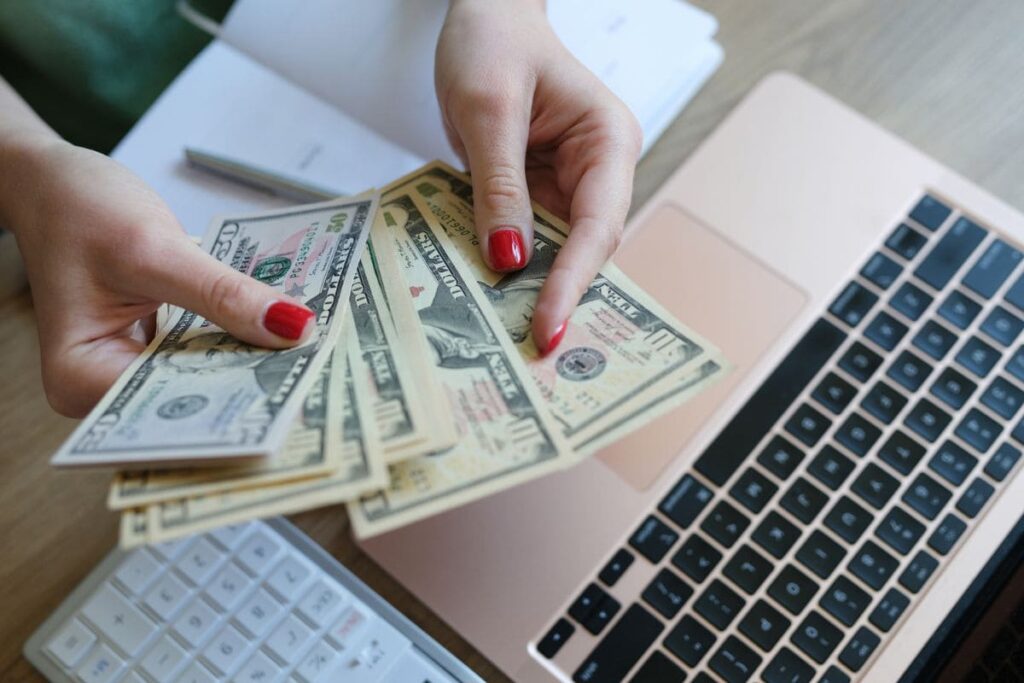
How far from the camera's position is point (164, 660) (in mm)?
669

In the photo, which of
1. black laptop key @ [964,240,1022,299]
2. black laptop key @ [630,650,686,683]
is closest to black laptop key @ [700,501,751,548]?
black laptop key @ [630,650,686,683]

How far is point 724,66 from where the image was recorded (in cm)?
93

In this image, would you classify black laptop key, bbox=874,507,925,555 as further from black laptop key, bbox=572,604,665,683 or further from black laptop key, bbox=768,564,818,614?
black laptop key, bbox=572,604,665,683

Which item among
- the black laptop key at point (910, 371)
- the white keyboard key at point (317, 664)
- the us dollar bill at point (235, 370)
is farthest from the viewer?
the black laptop key at point (910, 371)

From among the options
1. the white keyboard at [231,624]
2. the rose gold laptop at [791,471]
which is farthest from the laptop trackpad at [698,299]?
the white keyboard at [231,624]

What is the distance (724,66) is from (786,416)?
40 centimetres

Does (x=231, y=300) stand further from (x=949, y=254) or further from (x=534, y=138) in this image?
(x=949, y=254)

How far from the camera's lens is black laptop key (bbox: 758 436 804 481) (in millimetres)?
737

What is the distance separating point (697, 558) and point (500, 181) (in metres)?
0.34

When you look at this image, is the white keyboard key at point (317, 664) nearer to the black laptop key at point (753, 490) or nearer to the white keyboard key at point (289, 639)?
the white keyboard key at point (289, 639)

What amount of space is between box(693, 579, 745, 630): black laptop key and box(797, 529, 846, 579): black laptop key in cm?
6

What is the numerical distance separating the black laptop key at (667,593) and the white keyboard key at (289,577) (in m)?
0.27

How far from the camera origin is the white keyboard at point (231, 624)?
0.67 m

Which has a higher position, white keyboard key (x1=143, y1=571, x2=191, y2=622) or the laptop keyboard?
the laptop keyboard
